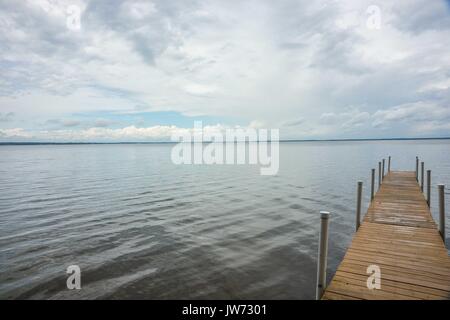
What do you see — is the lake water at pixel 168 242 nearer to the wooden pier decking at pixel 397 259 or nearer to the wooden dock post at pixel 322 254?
the wooden pier decking at pixel 397 259

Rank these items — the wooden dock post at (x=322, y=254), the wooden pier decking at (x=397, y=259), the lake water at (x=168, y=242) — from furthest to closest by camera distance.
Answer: the lake water at (x=168, y=242) < the wooden pier decking at (x=397, y=259) < the wooden dock post at (x=322, y=254)

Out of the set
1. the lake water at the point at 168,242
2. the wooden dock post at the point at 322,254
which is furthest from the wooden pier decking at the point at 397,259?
the lake water at the point at 168,242

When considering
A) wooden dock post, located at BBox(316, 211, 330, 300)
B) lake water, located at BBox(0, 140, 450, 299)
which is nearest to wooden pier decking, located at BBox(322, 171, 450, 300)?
wooden dock post, located at BBox(316, 211, 330, 300)

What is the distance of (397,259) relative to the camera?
8203 mm

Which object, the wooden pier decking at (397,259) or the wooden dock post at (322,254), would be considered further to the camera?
the wooden pier decking at (397,259)

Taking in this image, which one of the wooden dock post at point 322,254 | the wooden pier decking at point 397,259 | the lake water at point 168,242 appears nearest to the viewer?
the wooden dock post at point 322,254

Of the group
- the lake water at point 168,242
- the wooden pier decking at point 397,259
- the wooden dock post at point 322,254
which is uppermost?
the wooden dock post at point 322,254

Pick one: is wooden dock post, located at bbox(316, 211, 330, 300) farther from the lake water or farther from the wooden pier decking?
the lake water

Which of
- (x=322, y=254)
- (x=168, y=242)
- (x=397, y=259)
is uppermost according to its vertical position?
(x=322, y=254)

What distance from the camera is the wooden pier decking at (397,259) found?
643 centimetres

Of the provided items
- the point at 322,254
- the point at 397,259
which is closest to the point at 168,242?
the point at 322,254

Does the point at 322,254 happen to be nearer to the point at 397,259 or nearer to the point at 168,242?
the point at 397,259

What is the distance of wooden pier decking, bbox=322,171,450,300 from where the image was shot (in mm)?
6426

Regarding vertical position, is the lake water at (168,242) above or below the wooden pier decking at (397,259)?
below
